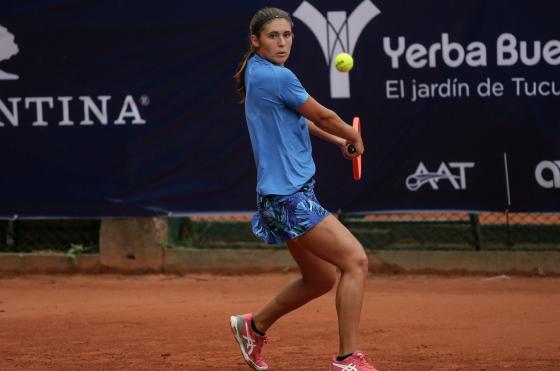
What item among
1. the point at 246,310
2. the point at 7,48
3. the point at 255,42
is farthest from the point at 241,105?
the point at 255,42

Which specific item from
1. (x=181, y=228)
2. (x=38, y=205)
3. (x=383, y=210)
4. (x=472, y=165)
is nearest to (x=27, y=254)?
(x=38, y=205)

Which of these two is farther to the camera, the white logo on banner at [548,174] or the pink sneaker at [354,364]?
the white logo on banner at [548,174]

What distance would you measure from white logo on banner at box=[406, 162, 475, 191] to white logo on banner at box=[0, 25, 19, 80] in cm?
326

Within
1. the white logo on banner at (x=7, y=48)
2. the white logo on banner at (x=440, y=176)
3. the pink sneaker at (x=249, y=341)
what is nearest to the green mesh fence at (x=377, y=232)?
the white logo on banner at (x=440, y=176)

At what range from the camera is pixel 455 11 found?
769cm

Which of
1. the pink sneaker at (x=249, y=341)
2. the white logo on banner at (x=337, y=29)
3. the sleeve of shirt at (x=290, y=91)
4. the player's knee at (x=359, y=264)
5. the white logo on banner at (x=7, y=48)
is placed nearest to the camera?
the sleeve of shirt at (x=290, y=91)

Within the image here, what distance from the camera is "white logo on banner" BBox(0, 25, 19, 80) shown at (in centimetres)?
823

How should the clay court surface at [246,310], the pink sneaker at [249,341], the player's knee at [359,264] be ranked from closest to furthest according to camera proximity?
the player's knee at [359,264], the pink sneaker at [249,341], the clay court surface at [246,310]

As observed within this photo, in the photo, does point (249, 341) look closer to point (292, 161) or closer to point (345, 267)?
point (345, 267)

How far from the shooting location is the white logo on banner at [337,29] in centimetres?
778

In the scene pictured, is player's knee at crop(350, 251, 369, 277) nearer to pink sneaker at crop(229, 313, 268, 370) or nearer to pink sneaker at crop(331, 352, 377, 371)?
pink sneaker at crop(331, 352, 377, 371)

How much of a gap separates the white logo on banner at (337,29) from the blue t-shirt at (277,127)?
130 inches

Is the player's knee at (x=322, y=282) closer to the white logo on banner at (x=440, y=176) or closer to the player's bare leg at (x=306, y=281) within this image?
the player's bare leg at (x=306, y=281)

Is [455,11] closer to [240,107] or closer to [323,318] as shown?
[240,107]
